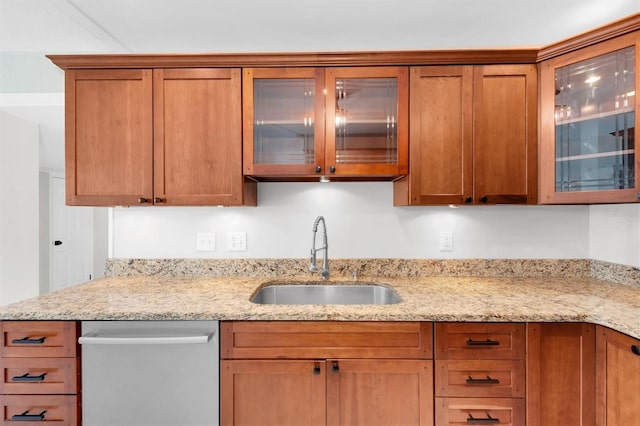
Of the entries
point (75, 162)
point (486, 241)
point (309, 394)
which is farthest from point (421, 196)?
point (75, 162)

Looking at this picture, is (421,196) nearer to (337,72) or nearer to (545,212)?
(337,72)

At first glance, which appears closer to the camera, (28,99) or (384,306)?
(384,306)

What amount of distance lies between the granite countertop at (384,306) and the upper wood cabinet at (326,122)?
69 cm

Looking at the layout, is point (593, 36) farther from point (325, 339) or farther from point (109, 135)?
point (109, 135)

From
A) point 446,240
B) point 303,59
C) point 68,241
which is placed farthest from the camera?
point 68,241

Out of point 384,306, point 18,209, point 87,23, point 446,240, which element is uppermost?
point 87,23

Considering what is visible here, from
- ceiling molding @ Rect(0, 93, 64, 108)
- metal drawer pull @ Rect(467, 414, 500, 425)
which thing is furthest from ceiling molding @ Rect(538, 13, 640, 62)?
ceiling molding @ Rect(0, 93, 64, 108)

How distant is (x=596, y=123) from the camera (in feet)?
5.30

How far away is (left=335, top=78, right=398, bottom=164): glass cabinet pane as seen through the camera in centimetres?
178

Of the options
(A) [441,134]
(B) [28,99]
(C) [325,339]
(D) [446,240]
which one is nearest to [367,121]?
(A) [441,134]

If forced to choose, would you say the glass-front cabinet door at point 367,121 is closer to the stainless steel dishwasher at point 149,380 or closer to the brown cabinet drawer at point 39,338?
the stainless steel dishwasher at point 149,380

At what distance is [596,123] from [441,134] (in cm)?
74

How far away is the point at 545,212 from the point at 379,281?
1207 millimetres

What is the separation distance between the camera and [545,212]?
82.7 inches
